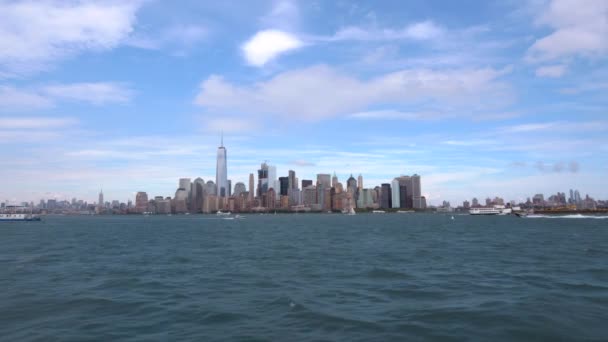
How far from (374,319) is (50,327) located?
1547 centimetres

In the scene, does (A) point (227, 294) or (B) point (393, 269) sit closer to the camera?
(A) point (227, 294)

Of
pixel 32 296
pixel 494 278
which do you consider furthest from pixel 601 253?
pixel 32 296

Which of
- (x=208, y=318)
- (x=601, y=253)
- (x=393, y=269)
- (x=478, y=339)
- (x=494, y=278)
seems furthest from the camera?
(x=601, y=253)

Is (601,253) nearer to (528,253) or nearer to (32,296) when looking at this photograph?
(528,253)

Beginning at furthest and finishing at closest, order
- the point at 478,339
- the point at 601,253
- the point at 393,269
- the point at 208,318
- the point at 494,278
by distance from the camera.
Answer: the point at 601,253, the point at 393,269, the point at 494,278, the point at 208,318, the point at 478,339

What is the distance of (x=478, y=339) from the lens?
1739 centimetres

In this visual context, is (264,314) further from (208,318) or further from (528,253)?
(528,253)

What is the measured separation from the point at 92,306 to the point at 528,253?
46.9 m

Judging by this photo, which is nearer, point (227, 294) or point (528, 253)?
point (227, 294)

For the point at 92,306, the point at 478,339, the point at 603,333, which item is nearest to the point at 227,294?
the point at 92,306

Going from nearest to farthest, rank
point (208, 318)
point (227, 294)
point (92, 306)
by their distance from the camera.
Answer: point (208, 318) → point (92, 306) → point (227, 294)

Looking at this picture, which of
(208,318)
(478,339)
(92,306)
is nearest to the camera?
(478,339)

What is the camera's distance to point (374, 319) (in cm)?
2041

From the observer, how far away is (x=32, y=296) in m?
27.0
